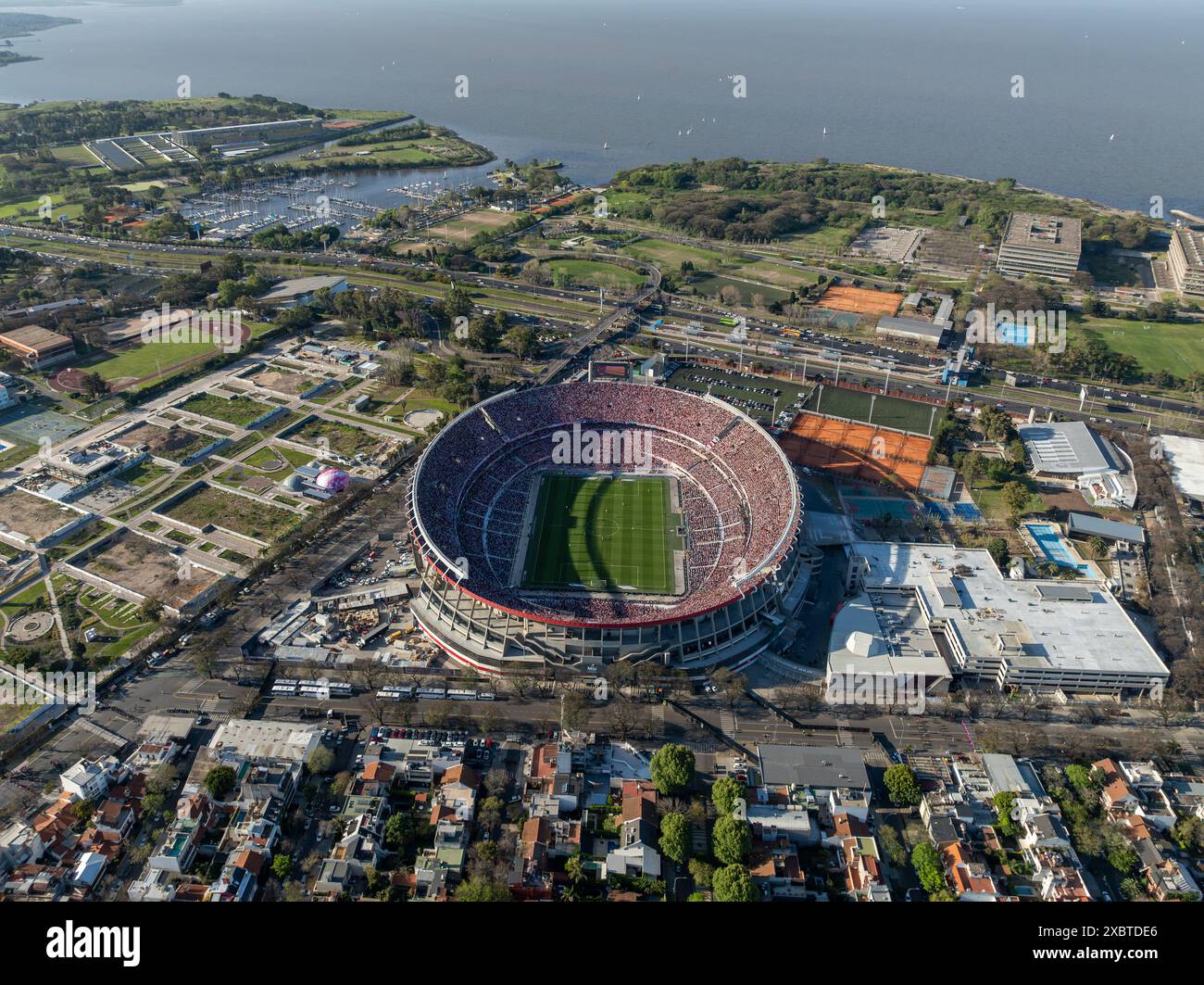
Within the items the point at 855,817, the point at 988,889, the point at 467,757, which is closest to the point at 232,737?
the point at 467,757

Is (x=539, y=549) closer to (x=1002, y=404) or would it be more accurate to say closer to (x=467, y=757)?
(x=467, y=757)

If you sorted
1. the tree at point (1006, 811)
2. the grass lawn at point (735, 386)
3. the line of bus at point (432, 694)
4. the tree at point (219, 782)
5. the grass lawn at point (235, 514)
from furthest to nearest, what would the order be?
the grass lawn at point (735, 386) < the grass lawn at point (235, 514) < the line of bus at point (432, 694) < the tree at point (219, 782) < the tree at point (1006, 811)

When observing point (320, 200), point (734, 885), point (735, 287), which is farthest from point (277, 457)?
point (320, 200)

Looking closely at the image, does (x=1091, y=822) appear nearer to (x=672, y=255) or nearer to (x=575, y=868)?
(x=575, y=868)

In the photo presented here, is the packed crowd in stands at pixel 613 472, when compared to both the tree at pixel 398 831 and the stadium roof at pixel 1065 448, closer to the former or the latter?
the tree at pixel 398 831

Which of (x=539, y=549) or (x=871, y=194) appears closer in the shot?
(x=539, y=549)

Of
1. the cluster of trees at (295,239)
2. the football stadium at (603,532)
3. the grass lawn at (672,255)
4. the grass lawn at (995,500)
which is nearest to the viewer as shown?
the football stadium at (603,532)

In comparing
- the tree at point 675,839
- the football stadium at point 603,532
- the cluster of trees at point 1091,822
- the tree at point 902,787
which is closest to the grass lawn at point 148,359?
the football stadium at point 603,532
